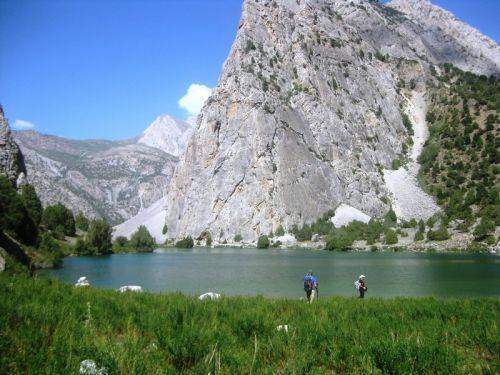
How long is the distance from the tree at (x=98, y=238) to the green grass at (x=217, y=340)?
8260 cm

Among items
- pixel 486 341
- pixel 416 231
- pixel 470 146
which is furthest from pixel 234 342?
pixel 470 146

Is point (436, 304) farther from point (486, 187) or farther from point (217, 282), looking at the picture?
point (486, 187)

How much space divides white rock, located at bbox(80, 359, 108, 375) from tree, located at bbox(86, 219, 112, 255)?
296 feet

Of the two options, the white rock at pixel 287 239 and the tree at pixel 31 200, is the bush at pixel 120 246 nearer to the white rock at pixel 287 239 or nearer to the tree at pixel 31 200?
the tree at pixel 31 200

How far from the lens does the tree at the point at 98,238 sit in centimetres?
9144

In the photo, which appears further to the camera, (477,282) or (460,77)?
(460,77)

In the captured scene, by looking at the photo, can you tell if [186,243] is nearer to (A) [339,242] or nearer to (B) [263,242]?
(B) [263,242]

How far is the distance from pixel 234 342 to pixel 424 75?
595ft

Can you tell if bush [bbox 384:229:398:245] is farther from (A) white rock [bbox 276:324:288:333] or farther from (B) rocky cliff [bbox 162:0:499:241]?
(A) white rock [bbox 276:324:288:333]

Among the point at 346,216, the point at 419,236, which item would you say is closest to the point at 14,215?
the point at 419,236

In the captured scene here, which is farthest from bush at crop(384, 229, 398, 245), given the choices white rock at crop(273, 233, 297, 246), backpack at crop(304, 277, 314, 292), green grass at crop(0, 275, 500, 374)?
green grass at crop(0, 275, 500, 374)

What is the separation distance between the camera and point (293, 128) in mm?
140000

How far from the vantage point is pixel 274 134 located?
13700cm

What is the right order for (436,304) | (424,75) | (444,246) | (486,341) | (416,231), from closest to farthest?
(486,341) < (436,304) < (444,246) < (416,231) < (424,75)
